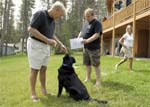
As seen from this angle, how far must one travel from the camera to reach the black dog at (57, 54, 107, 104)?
6414mm

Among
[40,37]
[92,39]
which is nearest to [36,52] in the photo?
[40,37]

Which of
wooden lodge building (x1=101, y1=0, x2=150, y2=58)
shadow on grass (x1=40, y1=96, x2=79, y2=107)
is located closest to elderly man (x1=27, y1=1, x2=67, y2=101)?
shadow on grass (x1=40, y1=96, x2=79, y2=107)

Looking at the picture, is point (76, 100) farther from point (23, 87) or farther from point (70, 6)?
point (70, 6)

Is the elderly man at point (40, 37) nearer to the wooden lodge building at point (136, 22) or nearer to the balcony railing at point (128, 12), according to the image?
the wooden lodge building at point (136, 22)

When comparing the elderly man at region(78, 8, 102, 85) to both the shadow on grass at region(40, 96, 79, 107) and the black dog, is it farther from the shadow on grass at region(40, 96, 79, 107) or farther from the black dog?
the shadow on grass at region(40, 96, 79, 107)

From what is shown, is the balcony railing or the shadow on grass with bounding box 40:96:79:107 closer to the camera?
the shadow on grass with bounding box 40:96:79:107

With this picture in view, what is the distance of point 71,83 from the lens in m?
6.58

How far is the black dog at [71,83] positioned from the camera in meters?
6.41

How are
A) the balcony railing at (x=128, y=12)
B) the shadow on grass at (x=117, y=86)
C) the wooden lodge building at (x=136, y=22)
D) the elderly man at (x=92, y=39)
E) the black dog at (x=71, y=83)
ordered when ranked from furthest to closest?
the wooden lodge building at (x=136, y=22) → the balcony railing at (x=128, y=12) → the elderly man at (x=92, y=39) → the shadow on grass at (x=117, y=86) → the black dog at (x=71, y=83)

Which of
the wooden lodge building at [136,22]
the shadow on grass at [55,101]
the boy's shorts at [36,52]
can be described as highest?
the wooden lodge building at [136,22]

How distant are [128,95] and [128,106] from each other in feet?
2.93

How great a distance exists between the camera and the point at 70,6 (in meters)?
68.3

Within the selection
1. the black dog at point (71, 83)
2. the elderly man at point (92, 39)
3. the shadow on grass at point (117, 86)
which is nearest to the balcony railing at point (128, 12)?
the shadow on grass at point (117, 86)

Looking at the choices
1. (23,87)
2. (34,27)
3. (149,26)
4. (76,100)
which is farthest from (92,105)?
(149,26)
